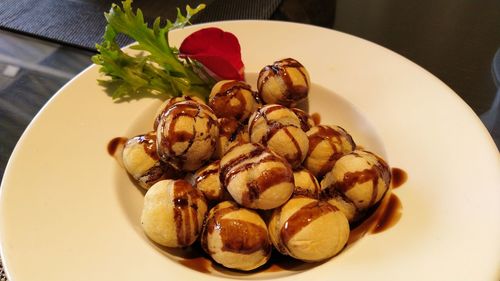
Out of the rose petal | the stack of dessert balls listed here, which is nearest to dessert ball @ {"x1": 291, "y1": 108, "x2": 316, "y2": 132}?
the stack of dessert balls

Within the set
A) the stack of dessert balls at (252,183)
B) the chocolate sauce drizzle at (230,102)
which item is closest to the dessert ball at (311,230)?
the stack of dessert balls at (252,183)

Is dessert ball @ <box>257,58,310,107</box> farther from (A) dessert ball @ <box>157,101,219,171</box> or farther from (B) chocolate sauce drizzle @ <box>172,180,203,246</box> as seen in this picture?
(B) chocolate sauce drizzle @ <box>172,180,203,246</box>

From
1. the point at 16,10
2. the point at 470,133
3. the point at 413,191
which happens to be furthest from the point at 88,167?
the point at 16,10

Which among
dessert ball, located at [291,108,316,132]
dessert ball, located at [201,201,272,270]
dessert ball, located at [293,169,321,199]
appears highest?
dessert ball, located at [291,108,316,132]

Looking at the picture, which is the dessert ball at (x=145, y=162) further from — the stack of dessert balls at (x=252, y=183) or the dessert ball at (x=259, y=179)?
the dessert ball at (x=259, y=179)

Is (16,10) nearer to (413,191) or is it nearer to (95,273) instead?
(95,273)

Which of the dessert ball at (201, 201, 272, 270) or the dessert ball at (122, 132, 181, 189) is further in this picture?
the dessert ball at (122, 132, 181, 189)
